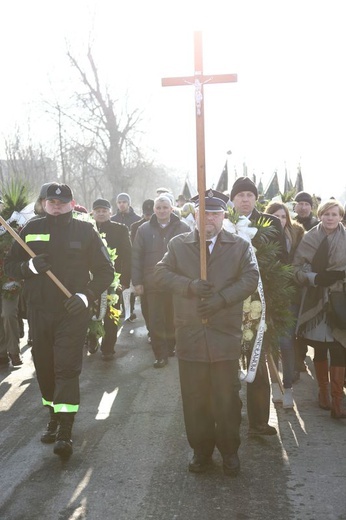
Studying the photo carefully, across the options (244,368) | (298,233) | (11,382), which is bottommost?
(11,382)

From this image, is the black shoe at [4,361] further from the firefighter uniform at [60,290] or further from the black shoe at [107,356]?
the firefighter uniform at [60,290]

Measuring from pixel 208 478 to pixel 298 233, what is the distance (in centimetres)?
320

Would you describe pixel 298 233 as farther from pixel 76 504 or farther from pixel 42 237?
pixel 76 504

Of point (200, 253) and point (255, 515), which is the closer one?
point (255, 515)

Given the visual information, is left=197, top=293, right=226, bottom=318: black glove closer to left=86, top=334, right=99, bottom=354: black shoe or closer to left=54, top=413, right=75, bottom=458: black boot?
left=54, top=413, right=75, bottom=458: black boot

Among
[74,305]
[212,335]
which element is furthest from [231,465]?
[74,305]

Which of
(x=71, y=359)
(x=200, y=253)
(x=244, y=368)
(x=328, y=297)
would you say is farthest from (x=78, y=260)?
(x=328, y=297)

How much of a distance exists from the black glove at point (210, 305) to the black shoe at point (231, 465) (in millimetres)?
1054

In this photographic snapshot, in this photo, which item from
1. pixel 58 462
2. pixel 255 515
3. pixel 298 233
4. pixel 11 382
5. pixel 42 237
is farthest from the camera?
pixel 11 382

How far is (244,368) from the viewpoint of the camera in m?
5.95

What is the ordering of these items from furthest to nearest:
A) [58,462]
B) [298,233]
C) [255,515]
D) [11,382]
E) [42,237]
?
[11,382] < [298,233] < [42,237] < [58,462] < [255,515]

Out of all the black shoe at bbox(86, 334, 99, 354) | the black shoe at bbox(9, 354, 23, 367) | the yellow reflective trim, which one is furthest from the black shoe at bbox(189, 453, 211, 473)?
the black shoe at bbox(86, 334, 99, 354)

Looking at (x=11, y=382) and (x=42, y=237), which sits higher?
(x=42, y=237)

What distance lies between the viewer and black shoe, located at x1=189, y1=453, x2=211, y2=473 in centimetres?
493
